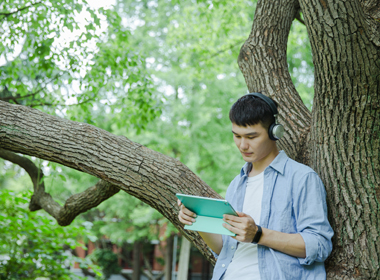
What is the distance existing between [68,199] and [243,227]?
291 centimetres

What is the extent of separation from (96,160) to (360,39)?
204 cm

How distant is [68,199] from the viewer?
4.19 metres

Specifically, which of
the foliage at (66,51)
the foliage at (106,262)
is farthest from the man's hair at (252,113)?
the foliage at (106,262)

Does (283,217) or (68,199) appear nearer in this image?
(283,217)

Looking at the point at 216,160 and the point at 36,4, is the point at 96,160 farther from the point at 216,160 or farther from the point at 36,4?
the point at 216,160

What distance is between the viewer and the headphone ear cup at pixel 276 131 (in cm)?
206

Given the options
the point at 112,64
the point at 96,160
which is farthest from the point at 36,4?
the point at 96,160

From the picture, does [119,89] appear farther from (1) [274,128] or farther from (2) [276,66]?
(1) [274,128]

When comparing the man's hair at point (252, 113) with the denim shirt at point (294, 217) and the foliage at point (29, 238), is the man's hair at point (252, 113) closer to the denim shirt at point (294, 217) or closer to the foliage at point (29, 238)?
→ the denim shirt at point (294, 217)

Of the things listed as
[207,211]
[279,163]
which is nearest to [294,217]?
[279,163]

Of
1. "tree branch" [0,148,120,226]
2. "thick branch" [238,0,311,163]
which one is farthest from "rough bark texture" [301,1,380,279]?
"tree branch" [0,148,120,226]

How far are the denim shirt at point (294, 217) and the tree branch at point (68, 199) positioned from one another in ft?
6.63

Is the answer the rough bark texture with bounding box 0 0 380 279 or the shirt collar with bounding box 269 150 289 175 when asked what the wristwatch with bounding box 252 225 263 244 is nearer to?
the shirt collar with bounding box 269 150 289 175

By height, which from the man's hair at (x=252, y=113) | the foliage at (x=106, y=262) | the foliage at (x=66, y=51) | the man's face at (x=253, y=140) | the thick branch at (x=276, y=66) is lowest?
the foliage at (x=106, y=262)
